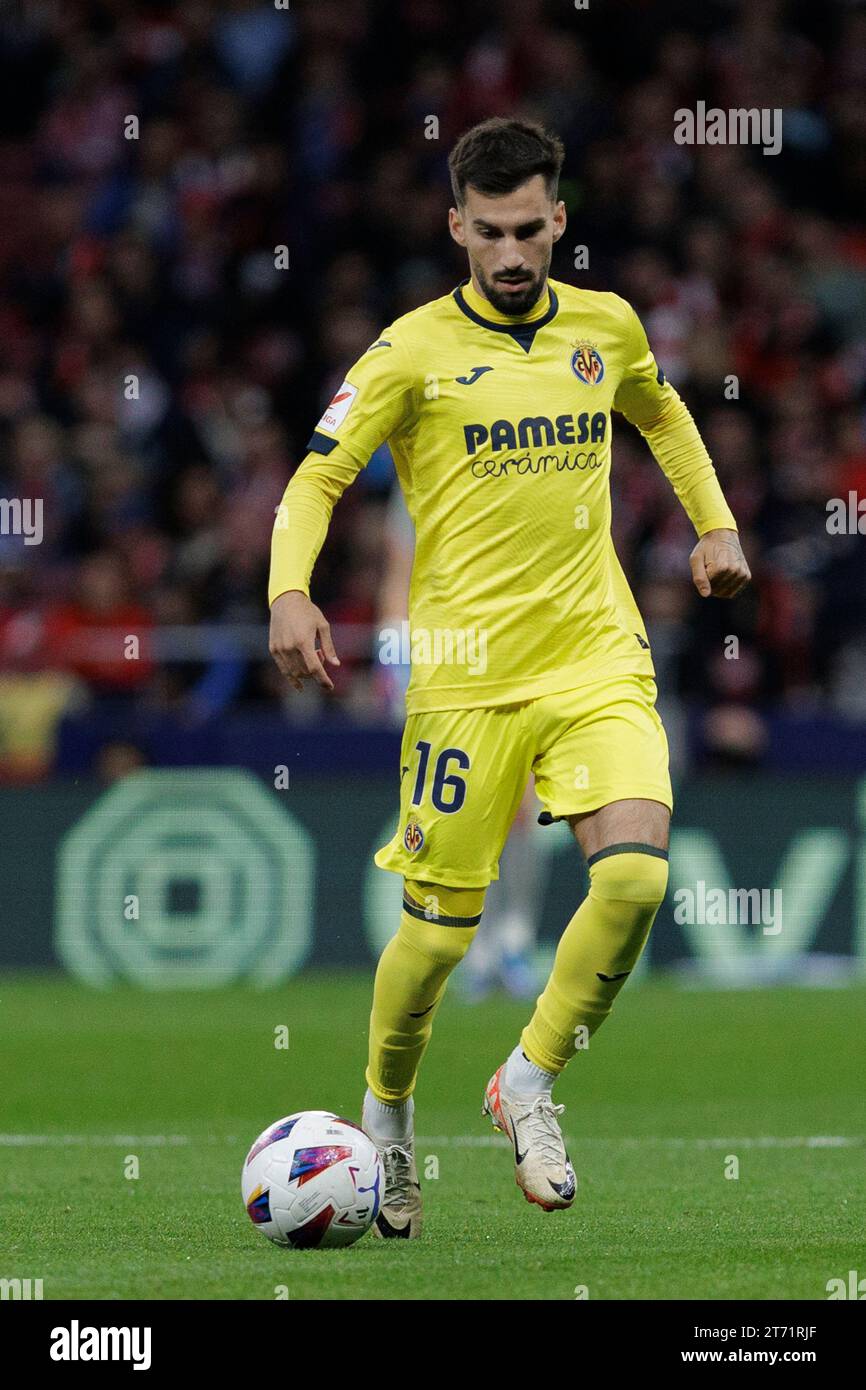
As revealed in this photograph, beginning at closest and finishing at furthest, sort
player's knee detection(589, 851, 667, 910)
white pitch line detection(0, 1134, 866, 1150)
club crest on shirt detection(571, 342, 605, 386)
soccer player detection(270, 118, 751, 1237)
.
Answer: player's knee detection(589, 851, 667, 910)
soccer player detection(270, 118, 751, 1237)
club crest on shirt detection(571, 342, 605, 386)
white pitch line detection(0, 1134, 866, 1150)

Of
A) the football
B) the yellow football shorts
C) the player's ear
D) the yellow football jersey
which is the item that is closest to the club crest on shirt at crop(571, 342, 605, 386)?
the yellow football jersey

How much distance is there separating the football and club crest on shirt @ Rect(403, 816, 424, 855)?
0.70 metres

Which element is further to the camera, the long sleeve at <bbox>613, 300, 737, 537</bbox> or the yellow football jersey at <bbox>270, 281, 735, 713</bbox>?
the long sleeve at <bbox>613, 300, 737, 537</bbox>

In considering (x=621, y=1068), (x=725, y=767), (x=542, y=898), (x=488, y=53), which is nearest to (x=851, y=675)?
(x=725, y=767)

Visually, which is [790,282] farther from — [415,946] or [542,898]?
[415,946]

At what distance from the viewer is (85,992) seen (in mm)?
12219

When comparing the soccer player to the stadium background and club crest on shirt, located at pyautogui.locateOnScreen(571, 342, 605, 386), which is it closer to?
club crest on shirt, located at pyautogui.locateOnScreen(571, 342, 605, 386)

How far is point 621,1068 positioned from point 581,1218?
12.6 feet

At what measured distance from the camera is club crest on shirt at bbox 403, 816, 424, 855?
19.0ft

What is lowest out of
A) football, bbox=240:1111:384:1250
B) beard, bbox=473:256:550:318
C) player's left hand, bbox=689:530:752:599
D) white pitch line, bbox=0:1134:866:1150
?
white pitch line, bbox=0:1134:866:1150

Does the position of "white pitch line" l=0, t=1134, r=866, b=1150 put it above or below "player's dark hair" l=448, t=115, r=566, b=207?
below

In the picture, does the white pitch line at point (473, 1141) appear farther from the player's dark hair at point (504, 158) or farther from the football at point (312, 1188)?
the player's dark hair at point (504, 158)

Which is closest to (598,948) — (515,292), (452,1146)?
(515,292)

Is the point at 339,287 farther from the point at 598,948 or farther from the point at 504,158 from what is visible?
the point at 598,948
